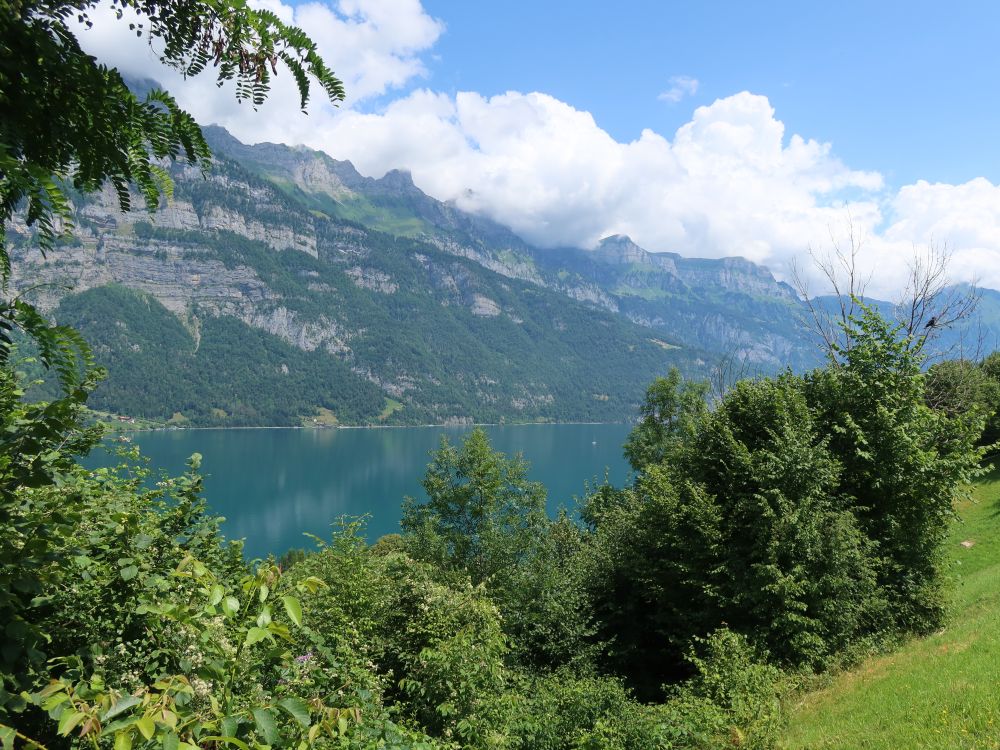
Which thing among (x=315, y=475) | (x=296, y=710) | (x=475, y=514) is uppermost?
(x=296, y=710)

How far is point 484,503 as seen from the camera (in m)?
29.7

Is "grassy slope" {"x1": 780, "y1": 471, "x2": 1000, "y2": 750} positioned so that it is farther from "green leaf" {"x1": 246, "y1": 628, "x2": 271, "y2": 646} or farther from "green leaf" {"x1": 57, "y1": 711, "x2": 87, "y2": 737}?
"green leaf" {"x1": 57, "y1": 711, "x2": 87, "y2": 737}

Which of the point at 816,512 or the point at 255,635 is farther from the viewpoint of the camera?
the point at 816,512

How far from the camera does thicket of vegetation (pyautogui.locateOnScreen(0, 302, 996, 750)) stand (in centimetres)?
198

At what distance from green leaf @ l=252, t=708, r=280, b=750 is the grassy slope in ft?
27.9

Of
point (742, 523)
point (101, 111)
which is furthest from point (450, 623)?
point (101, 111)

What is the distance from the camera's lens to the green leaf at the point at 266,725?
1.60m

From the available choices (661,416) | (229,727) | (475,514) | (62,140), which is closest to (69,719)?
(229,727)

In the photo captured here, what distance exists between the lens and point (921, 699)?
860cm

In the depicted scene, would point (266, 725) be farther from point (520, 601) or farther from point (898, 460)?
point (520, 601)

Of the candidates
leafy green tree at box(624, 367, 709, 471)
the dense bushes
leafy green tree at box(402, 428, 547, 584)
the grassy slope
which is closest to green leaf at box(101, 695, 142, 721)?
the grassy slope

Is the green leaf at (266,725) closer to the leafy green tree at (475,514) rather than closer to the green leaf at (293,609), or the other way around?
the green leaf at (293,609)

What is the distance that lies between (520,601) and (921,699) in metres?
13.6

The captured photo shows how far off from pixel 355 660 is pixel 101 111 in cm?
697
